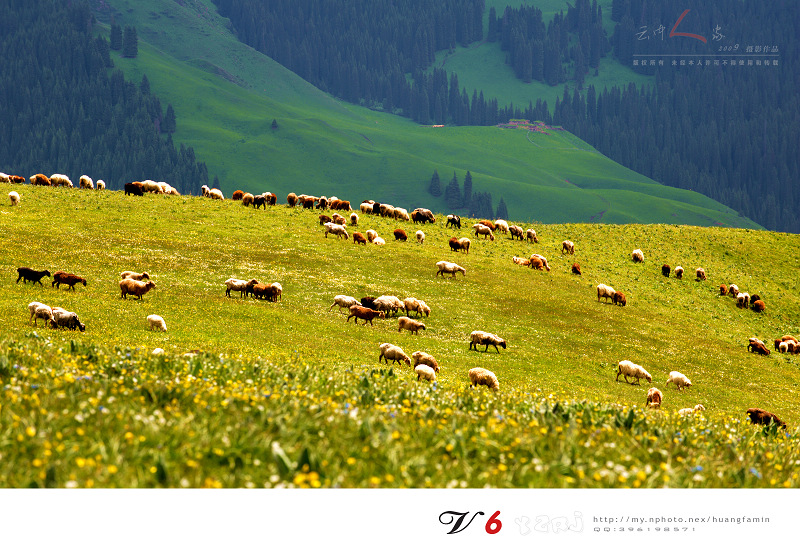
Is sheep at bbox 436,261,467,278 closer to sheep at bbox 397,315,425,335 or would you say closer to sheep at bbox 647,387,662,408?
sheep at bbox 397,315,425,335

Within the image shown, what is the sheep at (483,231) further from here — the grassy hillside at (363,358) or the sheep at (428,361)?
the sheep at (428,361)

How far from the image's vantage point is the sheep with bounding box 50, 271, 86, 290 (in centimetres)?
3288

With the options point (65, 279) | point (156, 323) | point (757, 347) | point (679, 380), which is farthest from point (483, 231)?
point (156, 323)

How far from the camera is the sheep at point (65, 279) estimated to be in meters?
32.9

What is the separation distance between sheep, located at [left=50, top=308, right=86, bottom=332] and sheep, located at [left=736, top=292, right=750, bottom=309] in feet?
174

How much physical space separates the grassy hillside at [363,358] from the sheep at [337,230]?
1.30 metres

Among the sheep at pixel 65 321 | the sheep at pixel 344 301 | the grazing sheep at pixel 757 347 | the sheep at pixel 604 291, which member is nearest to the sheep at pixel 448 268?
the sheep at pixel 604 291

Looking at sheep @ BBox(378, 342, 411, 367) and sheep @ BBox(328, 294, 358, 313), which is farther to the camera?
sheep @ BBox(328, 294, 358, 313)

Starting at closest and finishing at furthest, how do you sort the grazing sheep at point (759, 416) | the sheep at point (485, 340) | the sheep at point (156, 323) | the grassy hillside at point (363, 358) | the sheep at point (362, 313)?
the grassy hillside at point (363, 358)
the grazing sheep at point (759, 416)
the sheep at point (156, 323)
the sheep at point (485, 340)
the sheep at point (362, 313)

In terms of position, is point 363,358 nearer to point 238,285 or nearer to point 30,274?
point 238,285

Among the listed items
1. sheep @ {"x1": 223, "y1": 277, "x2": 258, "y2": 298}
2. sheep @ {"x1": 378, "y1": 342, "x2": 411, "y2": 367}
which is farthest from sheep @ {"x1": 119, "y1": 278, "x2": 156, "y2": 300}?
sheep @ {"x1": 378, "y1": 342, "x2": 411, "y2": 367}

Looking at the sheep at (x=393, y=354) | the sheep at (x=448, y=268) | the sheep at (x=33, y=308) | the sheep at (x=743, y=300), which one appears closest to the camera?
the sheep at (x=33, y=308)
